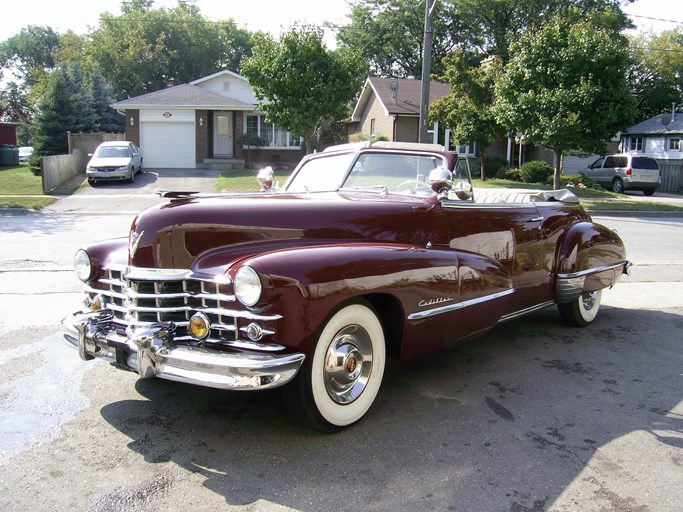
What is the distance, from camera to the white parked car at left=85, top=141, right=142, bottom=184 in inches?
938

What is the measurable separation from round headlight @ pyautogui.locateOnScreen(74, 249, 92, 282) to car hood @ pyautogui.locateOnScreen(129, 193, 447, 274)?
0.65 metres

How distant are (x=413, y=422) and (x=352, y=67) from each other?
2091 centimetres

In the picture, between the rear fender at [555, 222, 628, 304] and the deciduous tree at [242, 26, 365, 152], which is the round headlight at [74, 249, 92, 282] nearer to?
the rear fender at [555, 222, 628, 304]

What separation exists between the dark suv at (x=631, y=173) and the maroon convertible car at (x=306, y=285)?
25.2m

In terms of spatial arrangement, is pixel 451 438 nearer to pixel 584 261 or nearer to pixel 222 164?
pixel 584 261

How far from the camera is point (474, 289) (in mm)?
4391

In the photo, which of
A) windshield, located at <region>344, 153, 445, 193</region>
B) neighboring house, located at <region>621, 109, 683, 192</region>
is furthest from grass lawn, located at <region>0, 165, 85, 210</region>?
neighboring house, located at <region>621, 109, 683, 192</region>

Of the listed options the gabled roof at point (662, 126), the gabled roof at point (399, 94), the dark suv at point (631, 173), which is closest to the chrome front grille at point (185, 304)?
the dark suv at point (631, 173)

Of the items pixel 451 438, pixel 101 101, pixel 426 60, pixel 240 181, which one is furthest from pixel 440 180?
pixel 101 101

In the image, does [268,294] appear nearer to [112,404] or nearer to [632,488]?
[112,404]

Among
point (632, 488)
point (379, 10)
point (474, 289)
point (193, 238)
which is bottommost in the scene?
point (632, 488)

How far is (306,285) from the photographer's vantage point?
3299 mm

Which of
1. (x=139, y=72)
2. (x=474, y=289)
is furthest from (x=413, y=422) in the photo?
(x=139, y=72)

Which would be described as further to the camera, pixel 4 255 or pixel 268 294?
pixel 4 255
